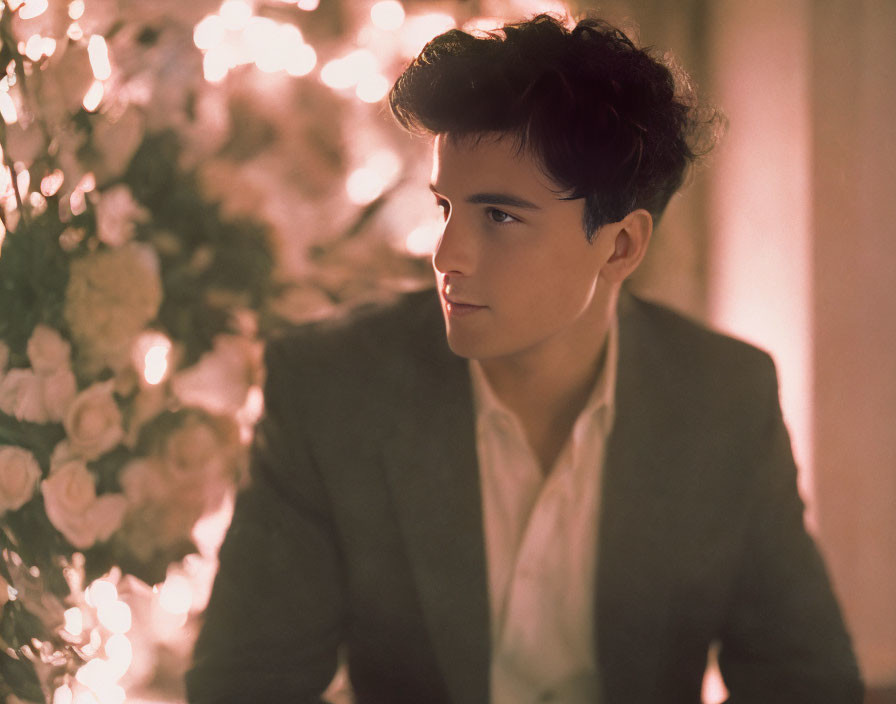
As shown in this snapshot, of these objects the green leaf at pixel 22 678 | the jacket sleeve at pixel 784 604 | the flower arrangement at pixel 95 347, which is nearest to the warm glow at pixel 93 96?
the flower arrangement at pixel 95 347

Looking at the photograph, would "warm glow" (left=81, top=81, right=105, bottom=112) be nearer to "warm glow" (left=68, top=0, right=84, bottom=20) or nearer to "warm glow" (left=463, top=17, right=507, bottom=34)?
"warm glow" (left=68, top=0, right=84, bottom=20)

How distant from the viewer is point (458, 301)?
0.68 m

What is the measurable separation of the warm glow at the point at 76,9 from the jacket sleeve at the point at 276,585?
38 cm

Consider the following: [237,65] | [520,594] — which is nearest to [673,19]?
[237,65]

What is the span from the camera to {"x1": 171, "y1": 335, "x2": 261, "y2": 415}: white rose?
774 millimetres

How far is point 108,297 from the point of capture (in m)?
0.74

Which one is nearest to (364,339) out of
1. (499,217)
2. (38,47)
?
(499,217)

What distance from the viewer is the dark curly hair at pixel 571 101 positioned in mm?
658

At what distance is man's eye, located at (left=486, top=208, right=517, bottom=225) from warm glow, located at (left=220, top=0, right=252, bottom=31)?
0.34 meters

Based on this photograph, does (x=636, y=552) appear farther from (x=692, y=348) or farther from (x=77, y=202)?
(x=77, y=202)

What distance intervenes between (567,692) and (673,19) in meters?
0.71

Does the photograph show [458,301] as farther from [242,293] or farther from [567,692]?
[567,692]

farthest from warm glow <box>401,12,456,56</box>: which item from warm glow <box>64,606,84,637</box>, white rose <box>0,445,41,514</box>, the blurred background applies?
warm glow <box>64,606,84,637</box>

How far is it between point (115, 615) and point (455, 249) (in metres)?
0.52
